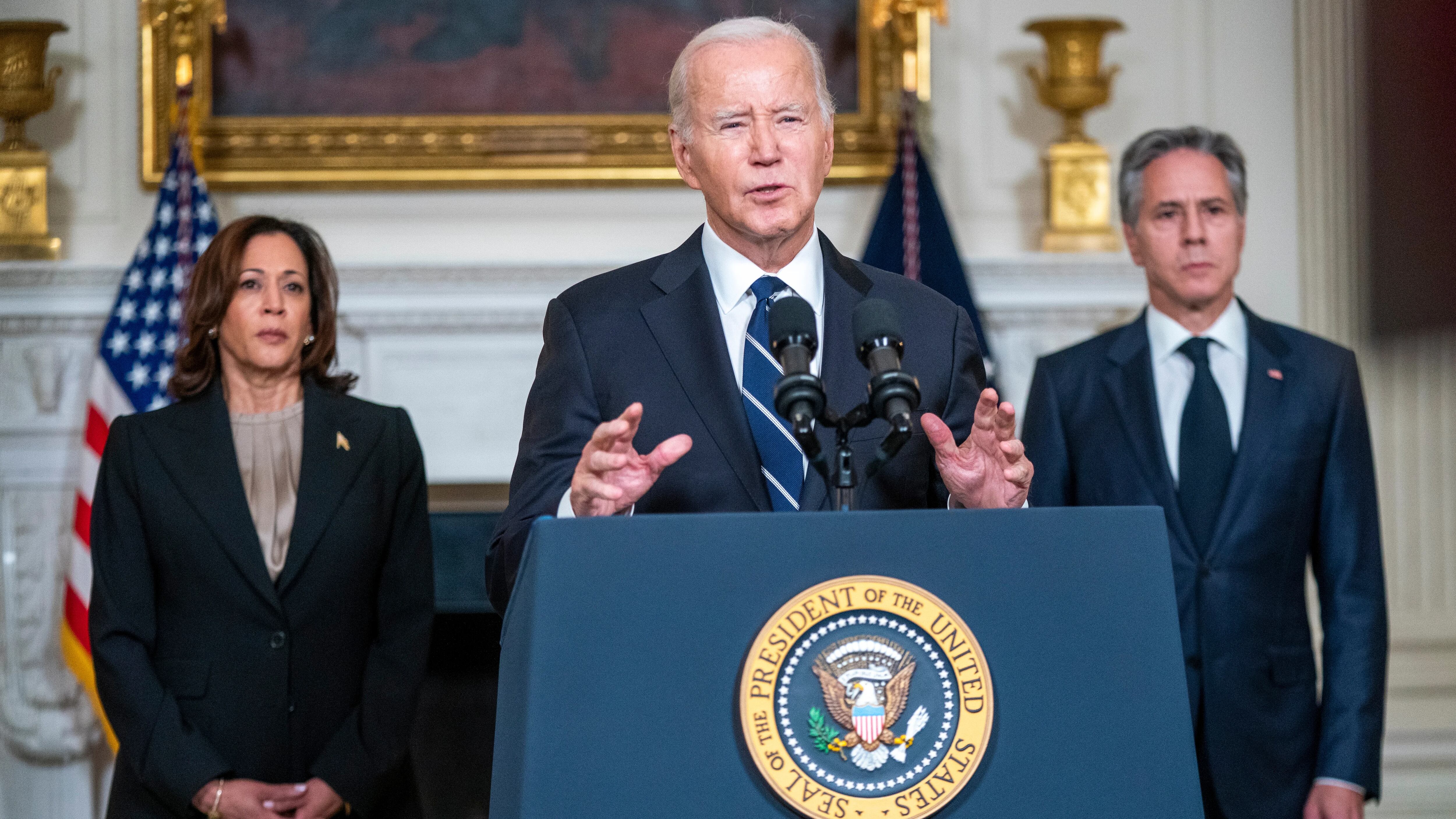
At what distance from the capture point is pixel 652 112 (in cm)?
516

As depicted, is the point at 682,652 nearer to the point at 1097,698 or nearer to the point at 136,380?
the point at 1097,698

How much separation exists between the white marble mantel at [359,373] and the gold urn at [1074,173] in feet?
0.38

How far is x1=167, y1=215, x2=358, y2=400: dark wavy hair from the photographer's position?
3.32 m

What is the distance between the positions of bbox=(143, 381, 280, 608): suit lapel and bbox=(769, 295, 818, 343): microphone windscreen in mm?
1784

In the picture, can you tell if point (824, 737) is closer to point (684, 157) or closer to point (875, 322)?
point (875, 322)

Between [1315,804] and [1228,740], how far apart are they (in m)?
0.21

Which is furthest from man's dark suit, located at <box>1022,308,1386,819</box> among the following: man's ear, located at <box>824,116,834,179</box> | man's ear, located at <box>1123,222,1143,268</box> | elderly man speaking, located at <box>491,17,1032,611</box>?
man's ear, located at <box>824,116,834,179</box>

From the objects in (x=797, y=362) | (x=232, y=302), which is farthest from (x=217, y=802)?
(x=797, y=362)

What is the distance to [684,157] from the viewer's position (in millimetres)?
2205

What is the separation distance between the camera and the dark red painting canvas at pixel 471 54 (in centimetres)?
507

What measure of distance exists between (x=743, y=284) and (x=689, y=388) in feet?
0.61

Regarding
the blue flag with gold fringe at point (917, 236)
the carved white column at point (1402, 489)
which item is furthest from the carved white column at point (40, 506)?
the carved white column at point (1402, 489)

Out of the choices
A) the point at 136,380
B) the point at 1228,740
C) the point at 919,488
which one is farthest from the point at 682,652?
the point at 136,380

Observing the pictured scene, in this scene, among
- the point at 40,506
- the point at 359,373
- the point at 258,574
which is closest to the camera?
the point at 258,574
